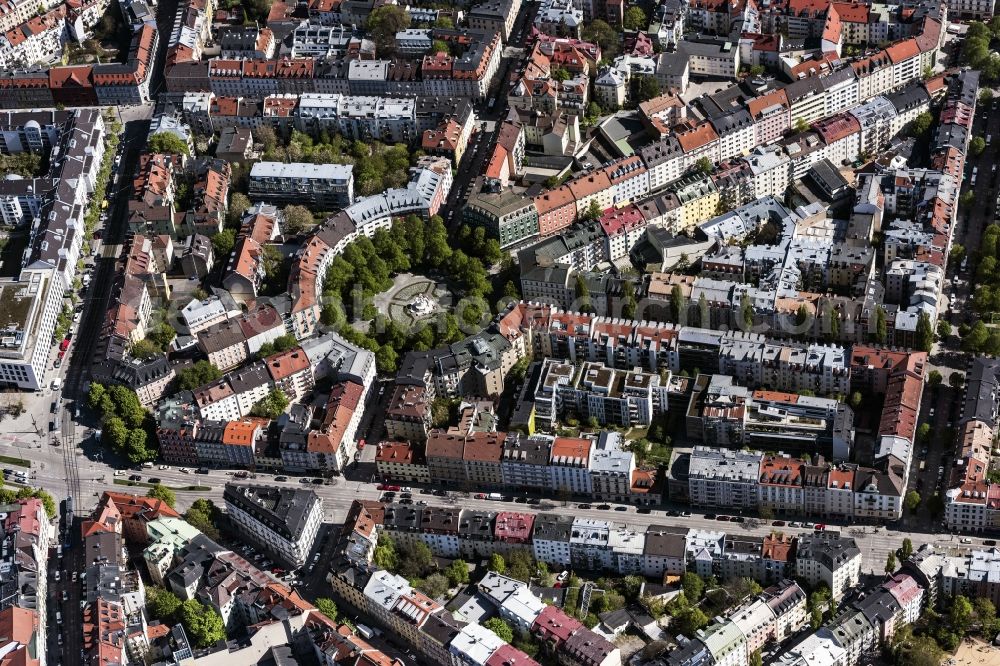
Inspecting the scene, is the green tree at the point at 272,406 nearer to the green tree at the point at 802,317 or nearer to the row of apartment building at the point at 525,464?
the row of apartment building at the point at 525,464

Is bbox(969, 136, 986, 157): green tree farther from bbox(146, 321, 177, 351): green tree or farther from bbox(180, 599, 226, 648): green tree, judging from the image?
bbox(180, 599, 226, 648): green tree

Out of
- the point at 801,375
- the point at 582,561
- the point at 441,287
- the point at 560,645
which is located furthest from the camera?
the point at 441,287

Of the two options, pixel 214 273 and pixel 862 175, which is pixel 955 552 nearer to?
pixel 862 175

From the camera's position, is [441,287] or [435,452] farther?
[441,287]

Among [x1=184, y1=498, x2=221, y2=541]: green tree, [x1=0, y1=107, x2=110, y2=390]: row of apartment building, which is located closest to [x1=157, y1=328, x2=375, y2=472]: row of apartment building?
[x1=184, y1=498, x2=221, y2=541]: green tree

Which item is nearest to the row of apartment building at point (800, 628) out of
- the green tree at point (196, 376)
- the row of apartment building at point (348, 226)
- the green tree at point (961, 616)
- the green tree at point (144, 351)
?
the green tree at point (961, 616)

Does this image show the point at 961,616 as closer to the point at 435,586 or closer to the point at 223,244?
the point at 435,586

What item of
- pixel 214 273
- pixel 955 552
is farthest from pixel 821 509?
pixel 214 273
